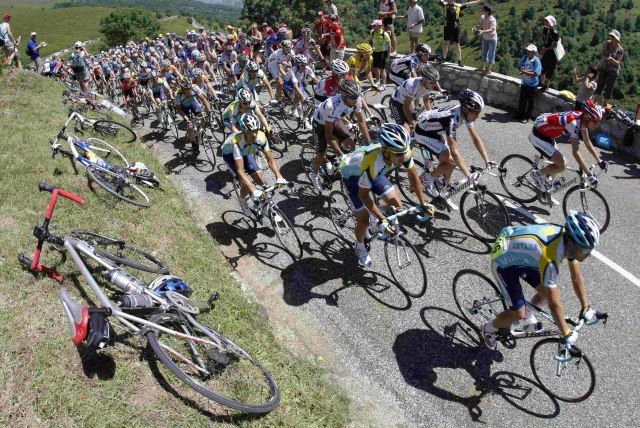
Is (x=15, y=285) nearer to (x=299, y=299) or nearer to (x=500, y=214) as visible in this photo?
(x=299, y=299)

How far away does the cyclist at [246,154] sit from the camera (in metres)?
7.76

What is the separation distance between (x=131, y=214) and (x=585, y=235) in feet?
25.5

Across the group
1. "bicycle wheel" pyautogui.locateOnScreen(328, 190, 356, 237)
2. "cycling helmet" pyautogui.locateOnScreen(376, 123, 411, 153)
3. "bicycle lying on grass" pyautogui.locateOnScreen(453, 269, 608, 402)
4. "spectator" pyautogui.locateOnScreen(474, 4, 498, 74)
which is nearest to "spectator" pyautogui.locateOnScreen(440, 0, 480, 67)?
"spectator" pyautogui.locateOnScreen(474, 4, 498, 74)

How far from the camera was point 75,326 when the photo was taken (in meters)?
4.36

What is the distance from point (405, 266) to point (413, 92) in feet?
14.6

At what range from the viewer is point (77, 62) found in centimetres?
1798

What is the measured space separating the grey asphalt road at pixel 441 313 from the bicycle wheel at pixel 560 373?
0.12 meters

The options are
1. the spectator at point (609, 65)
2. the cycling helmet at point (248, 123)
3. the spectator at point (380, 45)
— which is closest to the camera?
the cycling helmet at point (248, 123)

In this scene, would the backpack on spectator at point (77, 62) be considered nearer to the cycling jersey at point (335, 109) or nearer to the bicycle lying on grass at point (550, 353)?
the cycling jersey at point (335, 109)

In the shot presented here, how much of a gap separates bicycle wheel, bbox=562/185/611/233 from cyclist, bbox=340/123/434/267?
12.2 ft

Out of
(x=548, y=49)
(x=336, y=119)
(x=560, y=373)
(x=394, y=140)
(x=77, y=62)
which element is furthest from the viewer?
(x=77, y=62)

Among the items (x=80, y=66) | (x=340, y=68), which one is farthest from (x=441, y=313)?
(x=80, y=66)

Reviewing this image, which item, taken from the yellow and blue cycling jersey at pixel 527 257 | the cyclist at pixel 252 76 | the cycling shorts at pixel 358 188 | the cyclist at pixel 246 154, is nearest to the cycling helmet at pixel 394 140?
the cycling shorts at pixel 358 188

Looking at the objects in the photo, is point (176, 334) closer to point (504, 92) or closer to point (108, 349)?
point (108, 349)
